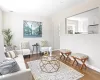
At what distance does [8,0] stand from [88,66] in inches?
156

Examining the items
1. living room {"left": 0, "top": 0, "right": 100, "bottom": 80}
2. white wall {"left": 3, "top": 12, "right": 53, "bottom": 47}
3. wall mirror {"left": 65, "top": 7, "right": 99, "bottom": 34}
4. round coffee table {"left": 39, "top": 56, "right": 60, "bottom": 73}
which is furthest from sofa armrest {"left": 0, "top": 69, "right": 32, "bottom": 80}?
white wall {"left": 3, "top": 12, "right": 53, "bottom": 47}

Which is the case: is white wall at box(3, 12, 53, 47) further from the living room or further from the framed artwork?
the framed artwork

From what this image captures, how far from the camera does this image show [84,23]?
3.65 metres

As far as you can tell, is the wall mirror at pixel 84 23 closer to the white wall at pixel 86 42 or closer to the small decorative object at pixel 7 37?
the white wall at pixel 86 42

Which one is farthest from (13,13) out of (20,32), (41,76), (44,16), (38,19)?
(41,76)

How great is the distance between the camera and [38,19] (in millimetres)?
6012

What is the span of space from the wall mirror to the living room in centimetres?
9

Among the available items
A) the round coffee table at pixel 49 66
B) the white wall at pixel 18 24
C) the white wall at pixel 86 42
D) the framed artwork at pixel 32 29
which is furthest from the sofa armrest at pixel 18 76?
the framed artwork at pixel 32 29

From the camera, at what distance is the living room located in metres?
2.75

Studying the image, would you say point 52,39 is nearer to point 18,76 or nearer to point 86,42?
point 86,42

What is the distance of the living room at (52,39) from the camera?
2748 mm

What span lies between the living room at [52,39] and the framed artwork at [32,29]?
2.5 inches

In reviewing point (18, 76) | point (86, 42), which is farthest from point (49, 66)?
A: point (18, 76)

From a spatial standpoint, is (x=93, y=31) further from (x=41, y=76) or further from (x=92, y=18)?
(x=41, y=76)
